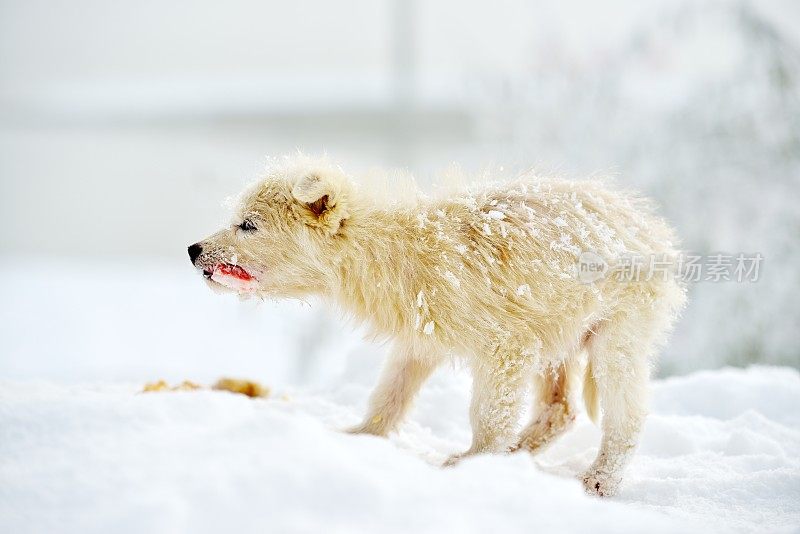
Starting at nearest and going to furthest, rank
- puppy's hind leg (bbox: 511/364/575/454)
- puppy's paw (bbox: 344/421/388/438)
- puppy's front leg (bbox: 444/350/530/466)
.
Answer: puppy's front leg (bbox: 444/350/530/466), puppy's paw (bbox: 344/421/388/438), puppy's hind leg (bbox: 511/364/575/454)

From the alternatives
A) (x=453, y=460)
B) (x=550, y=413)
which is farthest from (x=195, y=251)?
(x=550, y=413)

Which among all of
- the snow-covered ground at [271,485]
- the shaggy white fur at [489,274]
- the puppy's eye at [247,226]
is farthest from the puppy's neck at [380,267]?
the snow-covered ground at [271,485]

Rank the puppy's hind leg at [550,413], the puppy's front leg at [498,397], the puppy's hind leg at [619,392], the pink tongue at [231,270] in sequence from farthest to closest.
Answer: the puppy's hind leg at [550,413] → the pink tongue at [231,270] → the puppy's hind leg at [619,392] → the puppy's front leg at [498,397]

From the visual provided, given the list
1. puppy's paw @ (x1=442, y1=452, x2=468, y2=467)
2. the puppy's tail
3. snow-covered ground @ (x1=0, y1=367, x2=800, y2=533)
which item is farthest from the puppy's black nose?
the puppy's tail

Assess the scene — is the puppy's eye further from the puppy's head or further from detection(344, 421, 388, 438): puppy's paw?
detection(344, 421, 388, 438): puppy's paw

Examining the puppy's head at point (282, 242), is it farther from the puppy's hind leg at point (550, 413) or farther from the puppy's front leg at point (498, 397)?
the puppy's hind leg at point (550, 413)

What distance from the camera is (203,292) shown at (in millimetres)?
12898

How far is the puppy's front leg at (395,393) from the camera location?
3.86m

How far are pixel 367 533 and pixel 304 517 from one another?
0.57 feet

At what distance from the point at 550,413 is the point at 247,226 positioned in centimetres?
177

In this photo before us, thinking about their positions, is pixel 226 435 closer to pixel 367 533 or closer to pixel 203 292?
pixel 367 533

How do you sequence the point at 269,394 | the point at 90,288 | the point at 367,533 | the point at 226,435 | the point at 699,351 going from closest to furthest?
the point at 367,533 → the point at 226,435 → the point at 269,394 → the point at 699,351 → the point at 90,288

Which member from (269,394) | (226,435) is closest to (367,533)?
(226,435)

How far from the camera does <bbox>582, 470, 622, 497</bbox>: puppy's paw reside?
342 cm
